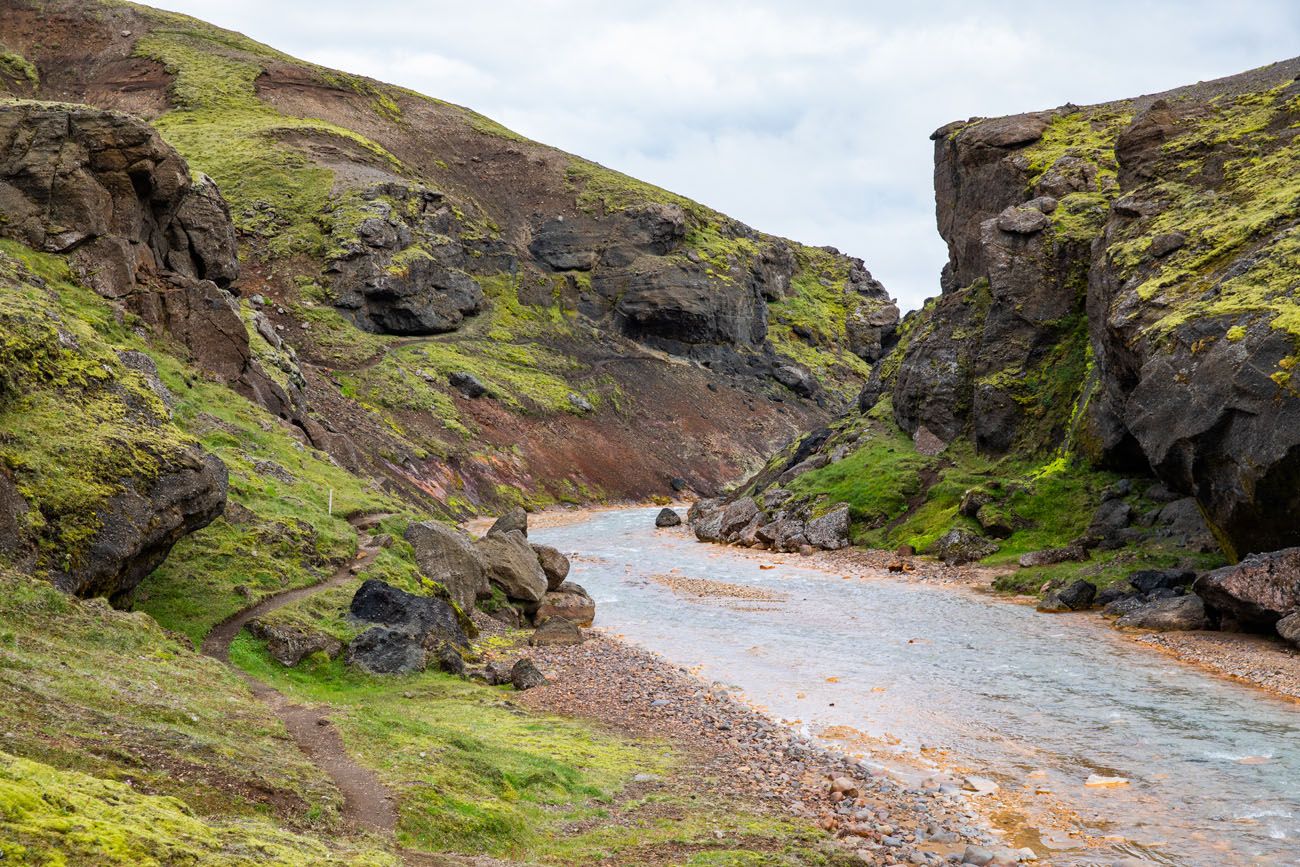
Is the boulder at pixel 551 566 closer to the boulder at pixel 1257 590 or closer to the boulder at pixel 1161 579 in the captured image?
the boulder at pixel 1161 579

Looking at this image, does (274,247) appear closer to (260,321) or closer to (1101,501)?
(260,321)

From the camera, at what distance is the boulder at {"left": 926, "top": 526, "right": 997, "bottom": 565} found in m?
46.2

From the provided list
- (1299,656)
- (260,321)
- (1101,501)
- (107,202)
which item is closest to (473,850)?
(1299,656)

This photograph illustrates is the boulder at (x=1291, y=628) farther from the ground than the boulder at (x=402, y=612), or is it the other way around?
the boulder at (x=1291, y=628)

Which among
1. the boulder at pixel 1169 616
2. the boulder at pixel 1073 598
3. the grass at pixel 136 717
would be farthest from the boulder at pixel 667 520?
the grass at pixel 136 717

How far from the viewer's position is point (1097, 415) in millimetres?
46438

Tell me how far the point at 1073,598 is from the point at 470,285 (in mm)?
80772

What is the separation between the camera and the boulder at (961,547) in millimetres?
46188

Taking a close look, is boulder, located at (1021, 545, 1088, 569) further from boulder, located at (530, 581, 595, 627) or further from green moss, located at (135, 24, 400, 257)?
green moss, located at (135, 24, 400, 257)

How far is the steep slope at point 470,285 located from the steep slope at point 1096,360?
27670 mm

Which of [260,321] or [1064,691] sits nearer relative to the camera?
[1064,691]

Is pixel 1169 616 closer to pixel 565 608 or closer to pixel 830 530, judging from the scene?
pixel 565 608

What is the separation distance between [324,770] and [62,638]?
5.25 metres

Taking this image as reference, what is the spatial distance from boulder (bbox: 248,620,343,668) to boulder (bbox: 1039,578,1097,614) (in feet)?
83.7
